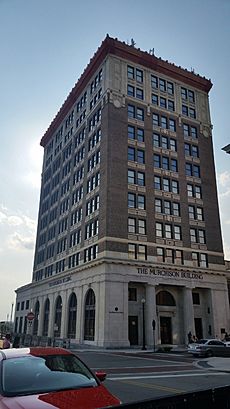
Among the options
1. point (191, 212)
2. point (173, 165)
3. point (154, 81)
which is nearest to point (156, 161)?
point (173, 165)

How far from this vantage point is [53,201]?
204ft

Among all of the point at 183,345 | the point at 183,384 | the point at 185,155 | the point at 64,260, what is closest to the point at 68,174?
the point at 64,260

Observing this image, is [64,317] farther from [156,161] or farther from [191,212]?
[156,161]

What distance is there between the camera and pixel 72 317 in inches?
1729

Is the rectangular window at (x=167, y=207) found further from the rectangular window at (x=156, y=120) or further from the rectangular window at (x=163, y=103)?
the rectangular window at (x=163, y=103)

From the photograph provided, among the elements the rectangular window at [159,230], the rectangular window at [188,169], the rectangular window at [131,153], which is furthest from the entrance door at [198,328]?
the rectangular window at [131,153]

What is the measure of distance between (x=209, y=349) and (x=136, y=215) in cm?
1705

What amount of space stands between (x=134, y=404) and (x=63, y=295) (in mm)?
46788

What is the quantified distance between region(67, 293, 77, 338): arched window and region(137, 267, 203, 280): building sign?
35.2 feet

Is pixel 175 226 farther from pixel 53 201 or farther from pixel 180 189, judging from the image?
pixel 53 201

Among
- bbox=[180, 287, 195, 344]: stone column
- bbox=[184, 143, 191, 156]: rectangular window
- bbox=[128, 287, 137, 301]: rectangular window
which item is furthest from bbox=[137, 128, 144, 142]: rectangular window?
bbox=[180, 287, 195, 344]: stone column

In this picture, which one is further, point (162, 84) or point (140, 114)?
point (162, 84)

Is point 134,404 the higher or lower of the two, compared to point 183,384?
higher

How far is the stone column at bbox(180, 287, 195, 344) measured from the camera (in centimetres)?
4000
